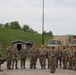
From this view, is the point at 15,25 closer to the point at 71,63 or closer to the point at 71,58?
the point at 71,63

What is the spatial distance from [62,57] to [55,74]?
23.1ft

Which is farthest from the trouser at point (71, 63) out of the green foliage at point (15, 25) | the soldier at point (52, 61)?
the green foliage at point (15, 25)


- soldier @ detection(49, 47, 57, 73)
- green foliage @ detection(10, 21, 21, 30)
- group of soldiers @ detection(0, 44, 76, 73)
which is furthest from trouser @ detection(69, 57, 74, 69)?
green foliage @ detection(10, 21, 21, 30)

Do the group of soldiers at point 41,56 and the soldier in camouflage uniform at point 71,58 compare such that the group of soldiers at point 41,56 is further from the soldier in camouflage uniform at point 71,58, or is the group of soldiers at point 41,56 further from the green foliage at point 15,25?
the green foliage at point 15,25

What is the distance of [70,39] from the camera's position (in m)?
51.1

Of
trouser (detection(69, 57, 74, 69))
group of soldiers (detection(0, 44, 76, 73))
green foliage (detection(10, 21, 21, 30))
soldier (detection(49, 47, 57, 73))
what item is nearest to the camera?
soldier (detection(49, 47, 57, 73))

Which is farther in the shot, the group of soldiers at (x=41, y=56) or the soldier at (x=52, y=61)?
the group of soldiers at (x=41, y=56)

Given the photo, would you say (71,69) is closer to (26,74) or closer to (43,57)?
(43,57)

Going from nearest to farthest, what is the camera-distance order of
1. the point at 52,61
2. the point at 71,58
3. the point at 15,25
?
the point at 52,61 → the point at 71,58 → the point at 15,25

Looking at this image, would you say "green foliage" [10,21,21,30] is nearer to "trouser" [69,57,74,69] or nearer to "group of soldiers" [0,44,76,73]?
"group of soldiers" [0,44,76,73]

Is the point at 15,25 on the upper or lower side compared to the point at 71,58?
upper

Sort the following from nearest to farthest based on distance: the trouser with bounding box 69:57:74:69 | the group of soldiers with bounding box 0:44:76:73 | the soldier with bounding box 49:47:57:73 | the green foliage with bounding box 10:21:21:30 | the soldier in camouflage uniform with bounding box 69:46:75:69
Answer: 1. the soldier with bounding box 49:47:57:73
2. the group of soldiers with bounding box 0:44:76:73
3. the soldier in camouflage uniform with bounding box 69:46:75:69
4. the trouser with bounding box 69:57:74:69
5. the green foliage with bounding box 10:21:21:30

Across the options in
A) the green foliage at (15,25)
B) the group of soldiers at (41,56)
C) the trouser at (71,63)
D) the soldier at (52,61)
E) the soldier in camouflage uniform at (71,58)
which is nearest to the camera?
the soldier at (52,61)

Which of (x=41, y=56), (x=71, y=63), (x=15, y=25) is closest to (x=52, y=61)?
(x=41, y=56)
